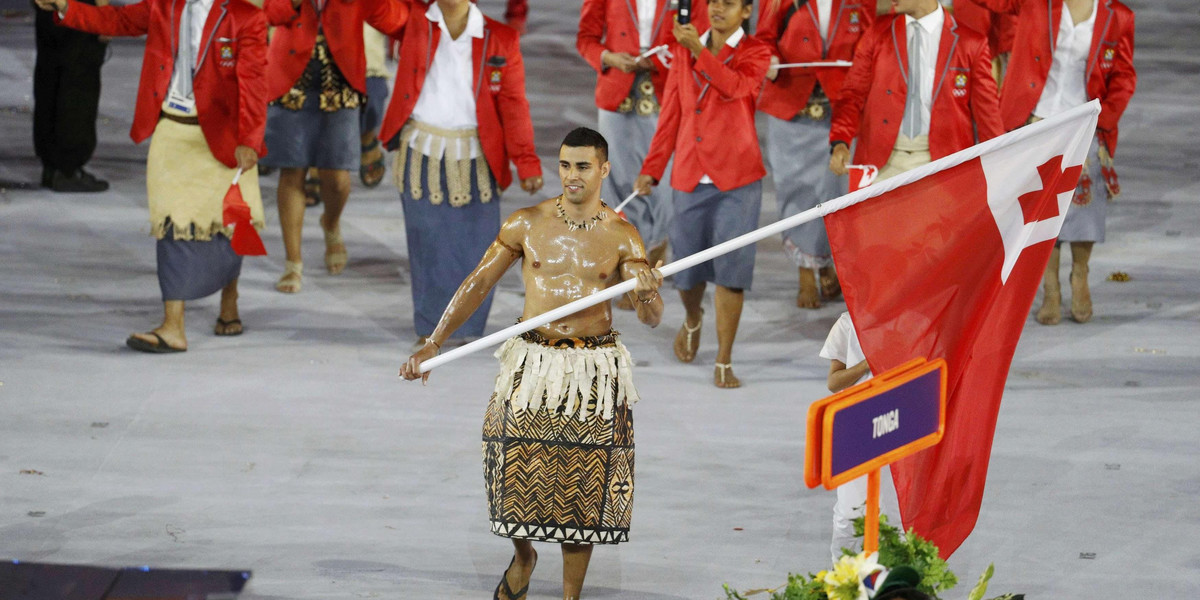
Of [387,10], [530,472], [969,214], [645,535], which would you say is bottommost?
[645,535]

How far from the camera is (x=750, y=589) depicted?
5109mm

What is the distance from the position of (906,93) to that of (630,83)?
1581 mm

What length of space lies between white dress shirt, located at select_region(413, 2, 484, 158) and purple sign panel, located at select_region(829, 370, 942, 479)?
4.41 meters

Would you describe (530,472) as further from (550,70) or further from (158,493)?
(550,70)

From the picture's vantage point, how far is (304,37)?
8203mm

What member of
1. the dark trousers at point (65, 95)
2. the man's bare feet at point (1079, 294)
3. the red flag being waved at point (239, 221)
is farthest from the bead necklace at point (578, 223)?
the dark trousers at point (65, 95)

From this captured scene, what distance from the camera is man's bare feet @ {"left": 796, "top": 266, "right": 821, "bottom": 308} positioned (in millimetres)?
8562

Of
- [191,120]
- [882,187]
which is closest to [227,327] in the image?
[191,120]

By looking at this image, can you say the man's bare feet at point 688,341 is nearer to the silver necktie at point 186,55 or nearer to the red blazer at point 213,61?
the red blazer at point 213,61

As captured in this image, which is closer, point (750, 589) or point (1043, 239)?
point (1043, 239)

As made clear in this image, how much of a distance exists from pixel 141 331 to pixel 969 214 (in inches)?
190

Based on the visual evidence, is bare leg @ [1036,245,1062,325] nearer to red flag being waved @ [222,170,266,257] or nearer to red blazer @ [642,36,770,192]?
red blazer @ [642,36,770,192]

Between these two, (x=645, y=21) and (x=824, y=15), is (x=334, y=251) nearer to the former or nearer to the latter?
(x=645, y=21)

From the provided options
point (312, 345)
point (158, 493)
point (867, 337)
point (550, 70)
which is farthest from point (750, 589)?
point (550, 70)
